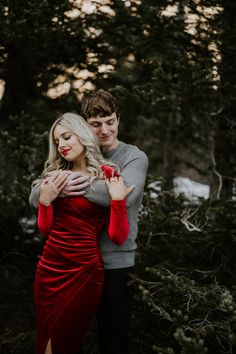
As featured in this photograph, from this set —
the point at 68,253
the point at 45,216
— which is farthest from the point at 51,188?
the point at 68,253

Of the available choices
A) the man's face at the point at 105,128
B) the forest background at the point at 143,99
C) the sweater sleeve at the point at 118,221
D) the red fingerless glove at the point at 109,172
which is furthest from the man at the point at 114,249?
the forest background at the point at 143,99

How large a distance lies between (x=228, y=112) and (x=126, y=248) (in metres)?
3.02

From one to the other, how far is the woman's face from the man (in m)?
0.15

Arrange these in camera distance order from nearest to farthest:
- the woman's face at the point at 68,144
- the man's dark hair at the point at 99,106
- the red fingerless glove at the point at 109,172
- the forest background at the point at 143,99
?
the red fingerless glove at the point at 109,172
the woman's face at the point at 68,144
the man's dark hair at the point at 99,106
the forest background at the point at 143,99

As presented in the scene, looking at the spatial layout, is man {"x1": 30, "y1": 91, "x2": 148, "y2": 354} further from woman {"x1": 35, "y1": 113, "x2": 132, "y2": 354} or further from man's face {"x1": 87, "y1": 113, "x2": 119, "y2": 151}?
woman {"x1": 35, "y1": 113, "x2": 132, "y2": 354}

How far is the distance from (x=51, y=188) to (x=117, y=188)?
1.62 ft

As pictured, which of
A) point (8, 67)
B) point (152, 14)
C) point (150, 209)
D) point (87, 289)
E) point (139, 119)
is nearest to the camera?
point (87, 289)

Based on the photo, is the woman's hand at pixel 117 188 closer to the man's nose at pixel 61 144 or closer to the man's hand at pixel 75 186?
the man's hand at pixel 75 186

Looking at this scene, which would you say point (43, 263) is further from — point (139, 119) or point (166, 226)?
point (139, 119)

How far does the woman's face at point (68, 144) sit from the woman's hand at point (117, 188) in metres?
0.35

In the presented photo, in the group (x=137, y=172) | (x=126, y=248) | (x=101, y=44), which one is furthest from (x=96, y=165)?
(x=101, y=44)

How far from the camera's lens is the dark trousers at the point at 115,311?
330 centimetres

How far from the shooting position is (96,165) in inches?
128

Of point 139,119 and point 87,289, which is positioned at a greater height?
point 87,289
